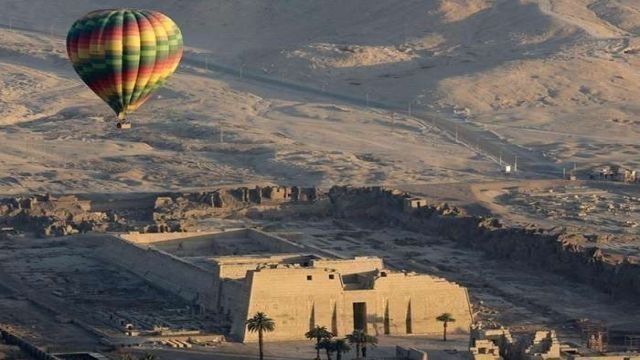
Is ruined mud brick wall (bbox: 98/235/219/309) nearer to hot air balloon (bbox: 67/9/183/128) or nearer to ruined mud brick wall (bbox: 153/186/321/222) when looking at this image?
hot air balloon (bbox: 67/9/183/128)

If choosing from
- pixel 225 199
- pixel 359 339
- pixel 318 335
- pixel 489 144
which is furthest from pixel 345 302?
pixel 489 144

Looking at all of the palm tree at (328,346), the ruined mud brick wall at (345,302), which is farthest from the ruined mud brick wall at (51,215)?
the palm tree at (328,346)

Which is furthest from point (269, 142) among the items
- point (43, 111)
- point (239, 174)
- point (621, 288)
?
point (621, 288)

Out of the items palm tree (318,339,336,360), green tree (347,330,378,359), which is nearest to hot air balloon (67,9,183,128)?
green tree (347,330,378,359)

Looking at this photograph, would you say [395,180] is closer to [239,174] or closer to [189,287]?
[239,174]

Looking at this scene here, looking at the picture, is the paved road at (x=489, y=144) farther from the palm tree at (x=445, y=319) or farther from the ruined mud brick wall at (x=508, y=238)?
the palm tree at (x=445, y=319)

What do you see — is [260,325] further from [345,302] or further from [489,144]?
[489,144]
